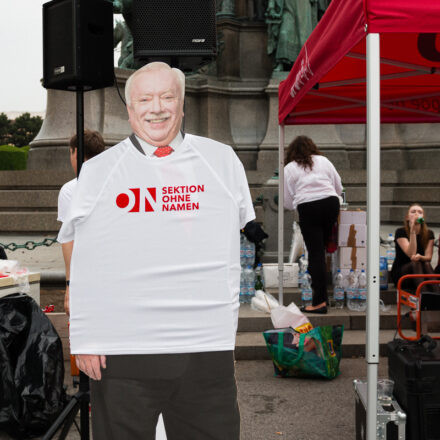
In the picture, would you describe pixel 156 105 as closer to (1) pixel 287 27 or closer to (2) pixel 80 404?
(2) pixel 80 404

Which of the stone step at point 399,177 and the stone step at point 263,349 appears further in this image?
the stone step at point 399,177

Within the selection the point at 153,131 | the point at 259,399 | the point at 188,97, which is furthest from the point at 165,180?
the point at 188,97

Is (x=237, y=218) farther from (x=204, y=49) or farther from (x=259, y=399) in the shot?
(x=259, y=399)

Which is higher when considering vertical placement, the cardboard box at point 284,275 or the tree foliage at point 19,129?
the tree foliage at point 19,129

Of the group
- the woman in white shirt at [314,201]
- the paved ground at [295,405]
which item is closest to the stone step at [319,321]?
the woman in white shirt at [314,201]

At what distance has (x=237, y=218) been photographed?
2469 millimetres

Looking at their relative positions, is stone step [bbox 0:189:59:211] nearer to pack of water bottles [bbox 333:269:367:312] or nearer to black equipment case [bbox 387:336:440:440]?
pack of water bottles [bbox 333:269:367:312]

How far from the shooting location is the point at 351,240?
683 centimetres

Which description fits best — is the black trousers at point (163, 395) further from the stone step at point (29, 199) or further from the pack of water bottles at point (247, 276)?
the stone step at point (29, 199)

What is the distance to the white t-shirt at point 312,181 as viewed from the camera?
6.46 m

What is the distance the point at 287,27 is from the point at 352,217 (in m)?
7.34

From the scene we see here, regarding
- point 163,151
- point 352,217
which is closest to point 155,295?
point 163,151

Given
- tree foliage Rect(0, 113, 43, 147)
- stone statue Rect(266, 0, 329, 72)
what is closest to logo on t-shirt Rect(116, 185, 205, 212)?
stone statue Rect(266, 0, 329, 72)

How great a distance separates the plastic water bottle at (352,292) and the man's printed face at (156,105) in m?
4.59
